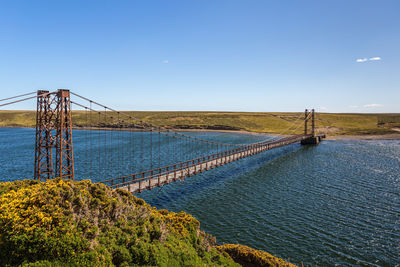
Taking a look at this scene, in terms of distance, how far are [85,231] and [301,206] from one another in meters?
26.2

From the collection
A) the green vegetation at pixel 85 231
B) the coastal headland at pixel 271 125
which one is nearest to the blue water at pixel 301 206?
the green vegetation at pixel 85 231

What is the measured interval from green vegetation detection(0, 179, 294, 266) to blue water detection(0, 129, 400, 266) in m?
9.09

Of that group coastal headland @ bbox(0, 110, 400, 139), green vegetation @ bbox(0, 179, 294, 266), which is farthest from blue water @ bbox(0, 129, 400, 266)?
coastal headland @ bbox(0, 110, 400, 139)

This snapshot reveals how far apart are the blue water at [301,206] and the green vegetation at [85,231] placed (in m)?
9.09

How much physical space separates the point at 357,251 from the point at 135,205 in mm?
19295

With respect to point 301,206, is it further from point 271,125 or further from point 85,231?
point 271,125

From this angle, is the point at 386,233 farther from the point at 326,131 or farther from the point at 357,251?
the point at 326,131

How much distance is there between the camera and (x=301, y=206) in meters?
28.9

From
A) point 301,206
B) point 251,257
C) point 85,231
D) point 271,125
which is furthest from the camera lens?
point 271,125

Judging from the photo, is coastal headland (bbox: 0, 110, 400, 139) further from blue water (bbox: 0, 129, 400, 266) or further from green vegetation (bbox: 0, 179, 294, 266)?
green vegetation (bbox: 0, 179, 294, 266)

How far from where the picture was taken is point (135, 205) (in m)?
14.7

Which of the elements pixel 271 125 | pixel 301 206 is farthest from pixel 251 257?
pixel 271 125

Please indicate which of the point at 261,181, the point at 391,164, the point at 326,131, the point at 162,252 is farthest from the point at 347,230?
the point at 326,131

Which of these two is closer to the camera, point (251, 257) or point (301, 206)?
point (251, 257)
